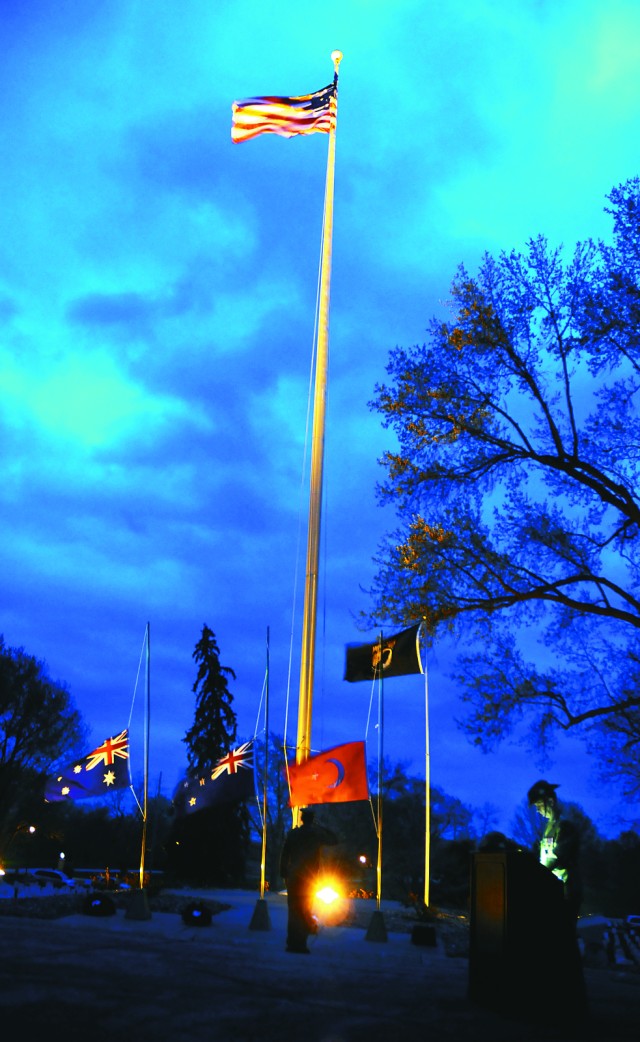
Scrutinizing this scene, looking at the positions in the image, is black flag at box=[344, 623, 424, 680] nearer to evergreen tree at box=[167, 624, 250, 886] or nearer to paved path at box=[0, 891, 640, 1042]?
paved path at box=[0, 891, 640, 1042]

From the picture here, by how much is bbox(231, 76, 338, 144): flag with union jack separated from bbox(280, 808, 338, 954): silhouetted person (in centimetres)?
1566

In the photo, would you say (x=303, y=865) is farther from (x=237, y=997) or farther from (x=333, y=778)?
(x=237, y=997)

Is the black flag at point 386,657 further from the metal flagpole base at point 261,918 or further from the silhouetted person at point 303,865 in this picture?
the silhouetted person at point 303,865

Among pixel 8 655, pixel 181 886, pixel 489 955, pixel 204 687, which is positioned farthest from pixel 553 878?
pixel 8 655

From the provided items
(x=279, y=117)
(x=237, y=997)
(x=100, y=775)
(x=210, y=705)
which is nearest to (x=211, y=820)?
(x=210, y=705)

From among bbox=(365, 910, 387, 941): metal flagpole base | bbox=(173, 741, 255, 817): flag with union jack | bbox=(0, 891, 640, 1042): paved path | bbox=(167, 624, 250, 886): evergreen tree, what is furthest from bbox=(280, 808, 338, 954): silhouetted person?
bbox=(167, 624, 250, 886): evergreen tree

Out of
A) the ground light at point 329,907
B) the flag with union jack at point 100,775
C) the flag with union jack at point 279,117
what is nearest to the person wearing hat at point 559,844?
the ground light at point 329,907

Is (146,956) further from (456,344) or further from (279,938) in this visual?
(456,344)

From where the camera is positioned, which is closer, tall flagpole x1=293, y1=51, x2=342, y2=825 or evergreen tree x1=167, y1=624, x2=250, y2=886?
tall flagpole x1=293, y1=51, x2=342, y2=825

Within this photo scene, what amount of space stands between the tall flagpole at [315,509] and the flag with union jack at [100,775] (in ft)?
13.7

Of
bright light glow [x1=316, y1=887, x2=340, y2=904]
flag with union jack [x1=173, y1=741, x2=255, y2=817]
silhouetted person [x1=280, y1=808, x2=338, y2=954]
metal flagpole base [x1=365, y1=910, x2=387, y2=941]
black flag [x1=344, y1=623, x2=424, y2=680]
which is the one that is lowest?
metal flagpole base [x1=365, y1=910, x2=387, y2=941]

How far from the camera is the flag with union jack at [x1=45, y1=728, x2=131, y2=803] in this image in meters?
20.7

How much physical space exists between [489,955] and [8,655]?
47401 mm

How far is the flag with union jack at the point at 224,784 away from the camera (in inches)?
765
